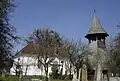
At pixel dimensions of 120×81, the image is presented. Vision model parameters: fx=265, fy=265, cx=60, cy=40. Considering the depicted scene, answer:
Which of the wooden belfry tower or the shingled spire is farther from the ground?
the shingled spire

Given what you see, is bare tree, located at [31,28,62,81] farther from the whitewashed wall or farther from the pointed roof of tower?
the pointed roof of tower

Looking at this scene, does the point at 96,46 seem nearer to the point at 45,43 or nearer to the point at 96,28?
the point at 96,28

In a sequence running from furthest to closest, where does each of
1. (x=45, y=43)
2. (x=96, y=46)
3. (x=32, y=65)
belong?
(x=32, y=65) → (x=45, y=43) → (x=96, y=46)

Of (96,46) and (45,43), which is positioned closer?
(96,46)

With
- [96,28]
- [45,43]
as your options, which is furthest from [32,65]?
[96,28]

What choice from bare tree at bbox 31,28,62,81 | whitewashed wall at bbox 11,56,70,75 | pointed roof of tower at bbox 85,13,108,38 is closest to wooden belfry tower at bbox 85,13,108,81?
pointed roof of tower at bbox 85,13,108,38

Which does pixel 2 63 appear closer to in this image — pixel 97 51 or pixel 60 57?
pixel 97 51

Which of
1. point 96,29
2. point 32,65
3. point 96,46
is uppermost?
point 96,29

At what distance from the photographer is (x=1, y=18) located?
23.0 meters

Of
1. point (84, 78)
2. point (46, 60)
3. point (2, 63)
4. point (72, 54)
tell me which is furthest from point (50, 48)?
point (2, 63)

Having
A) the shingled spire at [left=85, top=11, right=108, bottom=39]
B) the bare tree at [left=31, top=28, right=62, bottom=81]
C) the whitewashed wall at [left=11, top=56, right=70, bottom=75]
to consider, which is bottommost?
the whitewashed wall at [left=11, top=56, right=70, bottom=75]

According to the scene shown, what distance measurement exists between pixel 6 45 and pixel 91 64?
39.0m

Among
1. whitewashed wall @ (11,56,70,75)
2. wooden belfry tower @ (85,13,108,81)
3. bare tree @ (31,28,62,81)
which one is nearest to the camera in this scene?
wooden belfry tower @ (85,13,108,81)

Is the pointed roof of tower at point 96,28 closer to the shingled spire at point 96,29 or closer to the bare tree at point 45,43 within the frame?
the shingled spire at point 96,29
